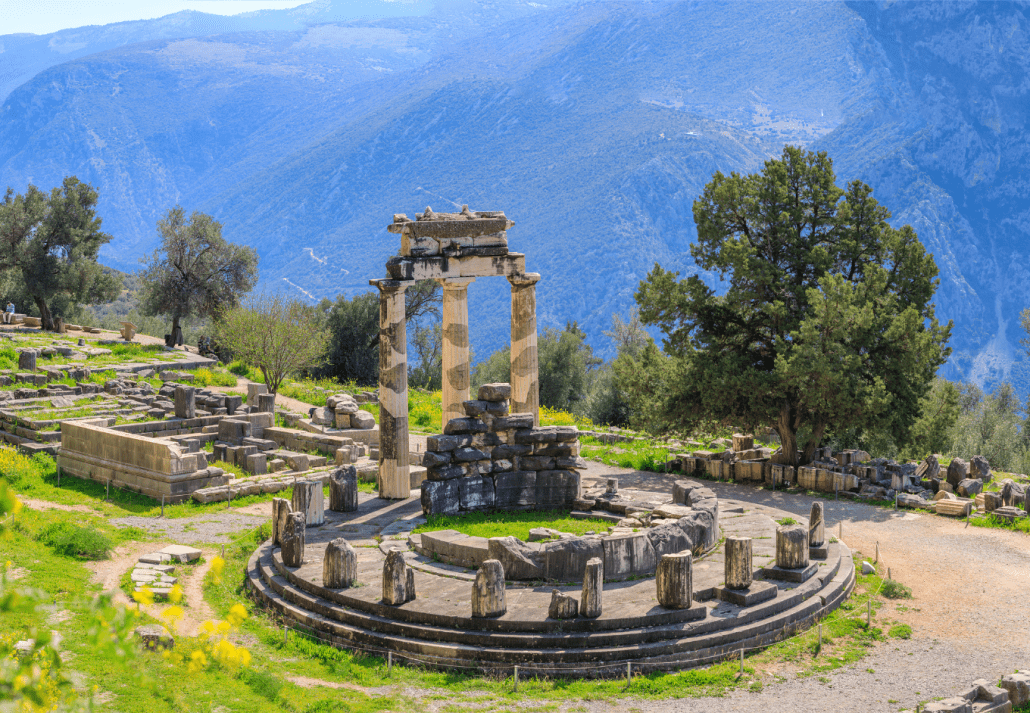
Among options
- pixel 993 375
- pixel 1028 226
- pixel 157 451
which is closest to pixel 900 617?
pixel 157 451

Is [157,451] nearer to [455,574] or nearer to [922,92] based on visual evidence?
[455,574]

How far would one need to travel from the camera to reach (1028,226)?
6270 inches

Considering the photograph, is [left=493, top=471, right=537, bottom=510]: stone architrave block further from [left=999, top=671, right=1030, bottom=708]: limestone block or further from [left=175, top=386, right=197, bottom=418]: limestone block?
[left=175, top=386, right=197, bottom=418]: limestone block

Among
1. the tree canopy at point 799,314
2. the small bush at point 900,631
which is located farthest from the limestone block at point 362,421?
the small bush at point 900,631

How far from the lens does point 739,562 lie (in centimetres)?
1630

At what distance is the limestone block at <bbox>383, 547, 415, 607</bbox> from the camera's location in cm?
1567

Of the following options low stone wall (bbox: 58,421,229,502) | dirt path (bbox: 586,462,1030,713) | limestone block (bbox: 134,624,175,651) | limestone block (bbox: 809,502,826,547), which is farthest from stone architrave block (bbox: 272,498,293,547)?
limestone block (bbox: 809,502,826,547)

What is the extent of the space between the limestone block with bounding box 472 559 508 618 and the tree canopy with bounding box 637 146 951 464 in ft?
47.0

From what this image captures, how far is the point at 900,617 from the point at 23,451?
23.4m

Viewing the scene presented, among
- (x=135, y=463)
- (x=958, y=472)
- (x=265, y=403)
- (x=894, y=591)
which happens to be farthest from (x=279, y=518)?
(x=958, y=472)

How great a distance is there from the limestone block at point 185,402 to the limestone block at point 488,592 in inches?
746

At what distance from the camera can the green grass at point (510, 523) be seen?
19547 mm

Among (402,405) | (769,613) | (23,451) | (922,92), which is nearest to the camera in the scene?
(769,613)

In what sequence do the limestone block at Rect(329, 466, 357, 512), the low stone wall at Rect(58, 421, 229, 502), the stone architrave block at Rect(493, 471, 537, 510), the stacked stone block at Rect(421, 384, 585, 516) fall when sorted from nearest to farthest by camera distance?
the stacked stone block at Rect(421, 384, 585, 516), the stone architrave block at Rect(493, 471, 537, 510), the limestone block at Rect(329, 466, 357, 512), the low stone wall at Rect(58, 421, 229, 502)
